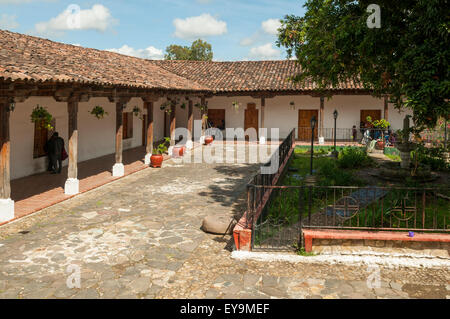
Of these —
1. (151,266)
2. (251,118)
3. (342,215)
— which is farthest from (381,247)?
(251,118)

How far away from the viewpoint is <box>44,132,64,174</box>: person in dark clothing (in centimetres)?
1313

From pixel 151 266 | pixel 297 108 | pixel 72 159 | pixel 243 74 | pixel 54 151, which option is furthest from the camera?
pixel 243 74

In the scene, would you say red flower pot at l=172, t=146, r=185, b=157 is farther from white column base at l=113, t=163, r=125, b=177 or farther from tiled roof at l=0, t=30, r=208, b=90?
white column base at l=113, t=163, r=125, b=177

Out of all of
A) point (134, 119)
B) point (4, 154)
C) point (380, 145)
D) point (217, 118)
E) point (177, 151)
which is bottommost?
point (177, 151)

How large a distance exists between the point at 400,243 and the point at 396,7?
5167 millimetres

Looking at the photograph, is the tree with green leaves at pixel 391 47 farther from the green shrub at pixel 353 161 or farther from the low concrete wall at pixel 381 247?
the green shrub at pixel 353 161

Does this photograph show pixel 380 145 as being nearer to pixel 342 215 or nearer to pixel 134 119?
pixel 134 119

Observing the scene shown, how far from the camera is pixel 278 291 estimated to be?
569cm

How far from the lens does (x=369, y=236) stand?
6805 millimetres

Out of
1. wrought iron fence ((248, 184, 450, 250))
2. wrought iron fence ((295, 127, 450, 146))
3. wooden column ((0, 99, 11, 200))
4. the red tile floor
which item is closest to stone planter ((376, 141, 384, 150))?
wrought iron fence ((295, 127, 450, 146))

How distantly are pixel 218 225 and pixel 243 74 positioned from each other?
20041 millimetres

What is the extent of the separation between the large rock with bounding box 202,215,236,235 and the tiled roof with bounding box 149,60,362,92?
53.5ft

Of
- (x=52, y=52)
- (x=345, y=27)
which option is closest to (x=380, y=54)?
(x=345, y=27)

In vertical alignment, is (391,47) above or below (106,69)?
below
